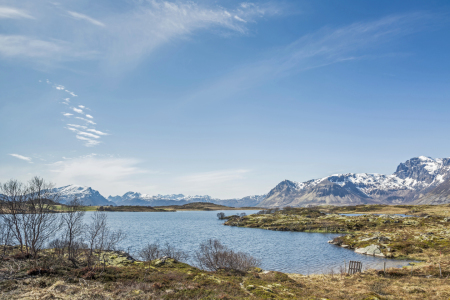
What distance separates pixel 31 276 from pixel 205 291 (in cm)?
1831

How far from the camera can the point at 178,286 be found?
25.5m

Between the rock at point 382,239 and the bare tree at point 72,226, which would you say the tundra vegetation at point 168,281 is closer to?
the bare tree at point 72,226

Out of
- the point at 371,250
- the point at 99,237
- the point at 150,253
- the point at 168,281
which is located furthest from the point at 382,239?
the point at 99,237

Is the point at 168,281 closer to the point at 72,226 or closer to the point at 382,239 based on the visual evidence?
the point at 72,226

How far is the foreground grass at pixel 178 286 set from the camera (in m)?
22.2

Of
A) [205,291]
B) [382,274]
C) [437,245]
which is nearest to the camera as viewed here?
[205,291]

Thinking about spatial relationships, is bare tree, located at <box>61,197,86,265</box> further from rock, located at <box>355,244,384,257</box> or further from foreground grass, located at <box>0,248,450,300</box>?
rock, located at <box>355,244,384,257</box>

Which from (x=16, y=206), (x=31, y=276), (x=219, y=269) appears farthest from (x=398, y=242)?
(x=16, y=206)

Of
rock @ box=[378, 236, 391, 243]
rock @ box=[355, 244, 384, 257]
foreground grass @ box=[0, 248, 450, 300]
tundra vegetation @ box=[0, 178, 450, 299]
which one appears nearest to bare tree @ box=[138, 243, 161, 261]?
tundra vegetation @ box=[0, 178, 450, 299]

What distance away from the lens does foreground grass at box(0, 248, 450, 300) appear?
22.2m

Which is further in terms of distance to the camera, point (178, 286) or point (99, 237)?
point (99, 237)

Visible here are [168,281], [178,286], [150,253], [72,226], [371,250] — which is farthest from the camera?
[371,250]

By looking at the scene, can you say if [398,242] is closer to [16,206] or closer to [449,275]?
[449,275]

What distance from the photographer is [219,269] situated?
3797 centimetres
